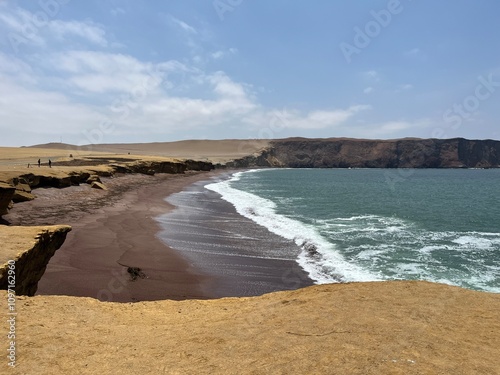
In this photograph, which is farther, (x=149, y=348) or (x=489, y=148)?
(x=489, y=148)

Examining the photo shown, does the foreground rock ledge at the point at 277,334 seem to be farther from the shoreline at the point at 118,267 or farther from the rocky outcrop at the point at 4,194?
the rocky outcrop at the point at 4,194

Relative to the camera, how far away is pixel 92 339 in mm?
6113

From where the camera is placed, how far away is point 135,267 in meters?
14.4

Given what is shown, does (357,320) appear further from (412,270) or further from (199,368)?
(412,270)

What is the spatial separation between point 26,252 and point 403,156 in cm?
20360

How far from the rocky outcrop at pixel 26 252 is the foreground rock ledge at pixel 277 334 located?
50.9 inches

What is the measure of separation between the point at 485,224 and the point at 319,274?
→ 19.8 m

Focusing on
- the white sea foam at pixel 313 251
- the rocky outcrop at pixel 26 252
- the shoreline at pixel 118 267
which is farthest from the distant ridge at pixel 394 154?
the rocky outcrop at pixel 26 252

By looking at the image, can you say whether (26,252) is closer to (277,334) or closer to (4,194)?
(277,334)

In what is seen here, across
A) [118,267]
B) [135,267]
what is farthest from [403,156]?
[118,267]

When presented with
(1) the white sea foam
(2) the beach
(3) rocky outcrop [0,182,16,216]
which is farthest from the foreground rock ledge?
(3) rocky outcrop [0,182,16,216]

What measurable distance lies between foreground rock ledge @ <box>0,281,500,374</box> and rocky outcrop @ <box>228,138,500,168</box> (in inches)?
6548

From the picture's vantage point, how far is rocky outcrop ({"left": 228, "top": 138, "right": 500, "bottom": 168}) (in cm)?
18450

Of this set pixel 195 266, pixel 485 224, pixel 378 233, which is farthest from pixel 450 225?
pixel 195 266
